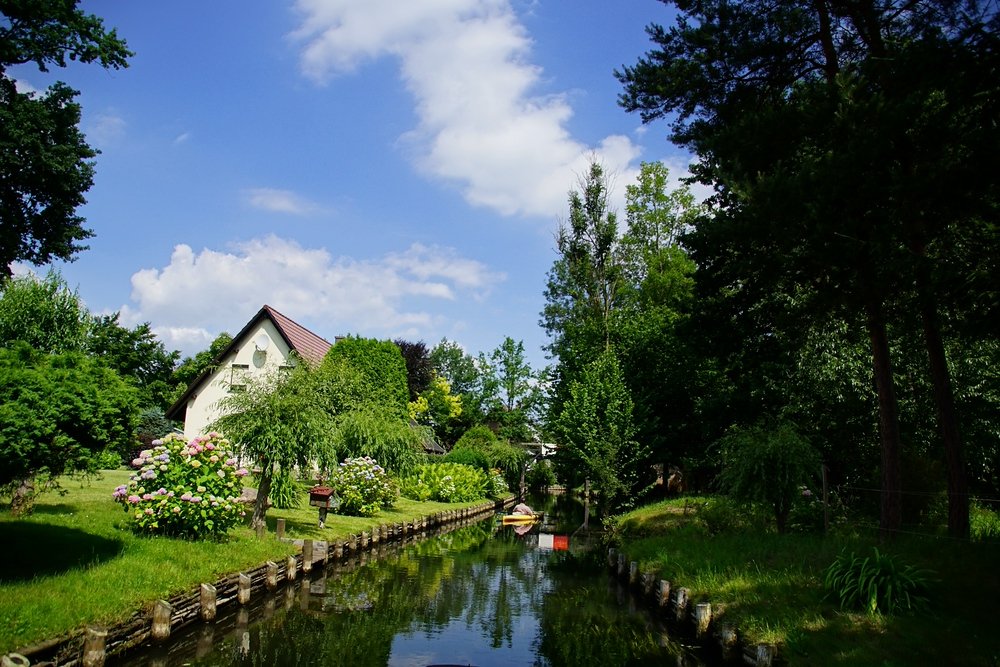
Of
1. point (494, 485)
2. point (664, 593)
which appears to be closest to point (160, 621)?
point (664, 593)

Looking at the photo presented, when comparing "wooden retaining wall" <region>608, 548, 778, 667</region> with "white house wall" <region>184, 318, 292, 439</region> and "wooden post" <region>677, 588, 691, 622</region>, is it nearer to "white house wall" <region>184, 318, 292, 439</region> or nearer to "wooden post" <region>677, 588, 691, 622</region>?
"wooden post" <region>677, 588, 691, 622</region>

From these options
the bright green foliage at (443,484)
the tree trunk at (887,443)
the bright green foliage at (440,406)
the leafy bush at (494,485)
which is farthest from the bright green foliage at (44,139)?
the bright green foliage at (440,406)

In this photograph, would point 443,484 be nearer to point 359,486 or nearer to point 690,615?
point 359,486

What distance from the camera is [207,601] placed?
40.5ft

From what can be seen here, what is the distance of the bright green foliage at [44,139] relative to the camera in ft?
68.4

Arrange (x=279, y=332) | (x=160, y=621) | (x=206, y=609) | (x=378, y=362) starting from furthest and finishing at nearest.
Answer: (x=378, y=362) < (x=279, y=332) < (x=206, y=609) < (x=160, y=621)

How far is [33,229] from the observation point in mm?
23594

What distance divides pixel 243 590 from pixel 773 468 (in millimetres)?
12986

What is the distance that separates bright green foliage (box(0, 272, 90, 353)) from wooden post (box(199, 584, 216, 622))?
18.4 metres

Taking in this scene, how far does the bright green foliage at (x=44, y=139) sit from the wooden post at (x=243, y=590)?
15541 millimetres

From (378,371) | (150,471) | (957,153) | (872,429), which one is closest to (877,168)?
(957,153)

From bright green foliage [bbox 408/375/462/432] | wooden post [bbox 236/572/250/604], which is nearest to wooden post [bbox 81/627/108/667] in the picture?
wooden post [bbox 236/572/250/604]

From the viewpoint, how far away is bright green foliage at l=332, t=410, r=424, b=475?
86.2ft

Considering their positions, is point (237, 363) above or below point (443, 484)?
above
